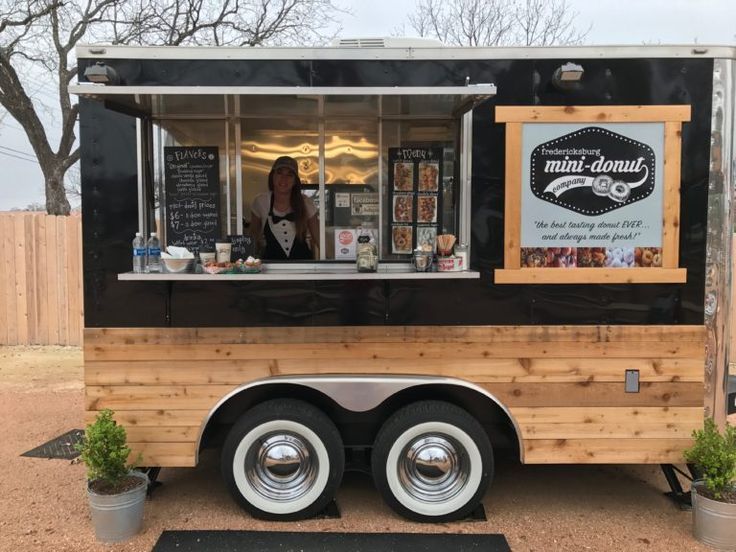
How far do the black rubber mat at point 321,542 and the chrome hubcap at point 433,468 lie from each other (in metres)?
0.25

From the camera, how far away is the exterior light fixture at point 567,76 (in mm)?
3289

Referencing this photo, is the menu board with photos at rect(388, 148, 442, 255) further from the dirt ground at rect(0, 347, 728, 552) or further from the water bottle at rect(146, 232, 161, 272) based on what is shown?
the dirt ground at rect(0, 347, 728, 552)

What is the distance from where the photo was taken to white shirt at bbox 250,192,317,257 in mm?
4027

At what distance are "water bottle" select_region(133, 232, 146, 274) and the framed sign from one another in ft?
6.62

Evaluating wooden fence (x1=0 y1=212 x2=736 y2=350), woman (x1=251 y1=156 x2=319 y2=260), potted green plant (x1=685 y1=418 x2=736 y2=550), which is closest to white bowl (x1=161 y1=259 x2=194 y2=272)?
woman (x1=251 y1=156 x2=319 y2=260)

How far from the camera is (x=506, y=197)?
3471mm

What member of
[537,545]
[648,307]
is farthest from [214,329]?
[648,307]

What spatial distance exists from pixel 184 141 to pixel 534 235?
86.7 inches

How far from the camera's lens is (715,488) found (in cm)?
327

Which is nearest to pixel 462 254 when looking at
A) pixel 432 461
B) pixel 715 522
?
pixel 432 461

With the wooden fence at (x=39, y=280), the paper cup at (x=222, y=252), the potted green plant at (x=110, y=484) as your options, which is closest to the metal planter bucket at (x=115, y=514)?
the potted green plant at (x=110, y=484)

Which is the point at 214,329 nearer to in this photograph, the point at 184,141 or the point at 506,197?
the point at 184,141

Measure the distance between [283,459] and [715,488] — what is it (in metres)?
2.36

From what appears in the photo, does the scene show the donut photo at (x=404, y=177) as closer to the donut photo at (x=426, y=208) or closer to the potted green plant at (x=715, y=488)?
the donut photo at (x=426, y=208)
